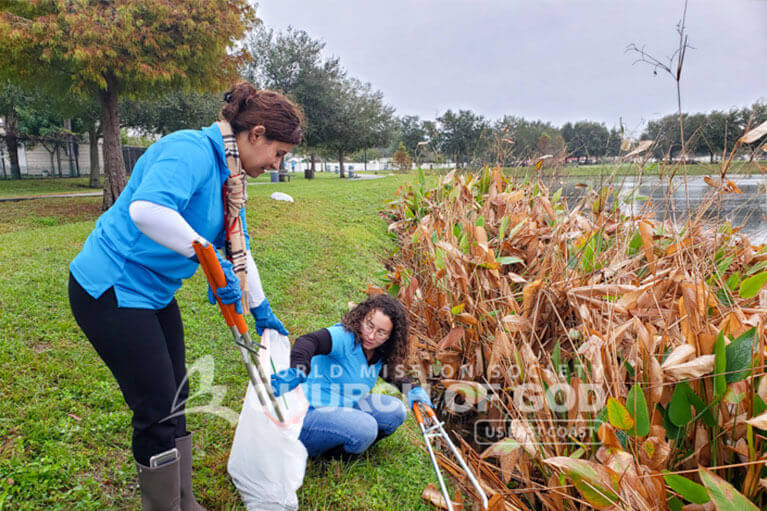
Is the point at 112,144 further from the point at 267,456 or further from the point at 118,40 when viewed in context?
the point at 267,456

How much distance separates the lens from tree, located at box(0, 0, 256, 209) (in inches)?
277

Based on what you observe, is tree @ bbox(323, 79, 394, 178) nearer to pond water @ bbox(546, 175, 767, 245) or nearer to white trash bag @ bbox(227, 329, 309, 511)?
pond water @ bbox(546, 175, 767, 245)

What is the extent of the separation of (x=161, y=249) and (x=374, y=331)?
1.12 m

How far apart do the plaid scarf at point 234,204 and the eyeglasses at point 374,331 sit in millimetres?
627

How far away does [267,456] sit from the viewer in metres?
1.77

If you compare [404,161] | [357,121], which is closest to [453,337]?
[404,161]

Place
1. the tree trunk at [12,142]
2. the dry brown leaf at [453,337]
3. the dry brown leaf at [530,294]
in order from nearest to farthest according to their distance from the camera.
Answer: the dry brown leaf at [530,294], the dry brown leaf at [453,337], the tree trunk at [12,142]

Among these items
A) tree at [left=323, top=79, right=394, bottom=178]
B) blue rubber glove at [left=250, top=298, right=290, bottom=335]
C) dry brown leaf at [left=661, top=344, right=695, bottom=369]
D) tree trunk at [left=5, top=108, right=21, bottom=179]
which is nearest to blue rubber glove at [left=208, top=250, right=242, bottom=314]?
blue rubber glove at [left=250, top=298, right=290, bottom=335]

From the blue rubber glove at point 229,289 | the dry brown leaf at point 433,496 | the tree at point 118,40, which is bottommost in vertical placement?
the dry brown leaf at point 433,496

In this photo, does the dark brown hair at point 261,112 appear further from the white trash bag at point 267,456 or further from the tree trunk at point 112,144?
the tree trunk at point 112,144

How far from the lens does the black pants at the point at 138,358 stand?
4.52 feet

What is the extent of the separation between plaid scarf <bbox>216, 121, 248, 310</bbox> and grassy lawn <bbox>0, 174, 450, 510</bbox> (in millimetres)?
934

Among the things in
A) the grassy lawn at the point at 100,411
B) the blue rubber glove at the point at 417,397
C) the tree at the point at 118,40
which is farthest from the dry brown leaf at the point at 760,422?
the tree at the point at 118,40

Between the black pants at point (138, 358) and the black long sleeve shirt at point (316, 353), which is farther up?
the black pants at point (138, 358)
